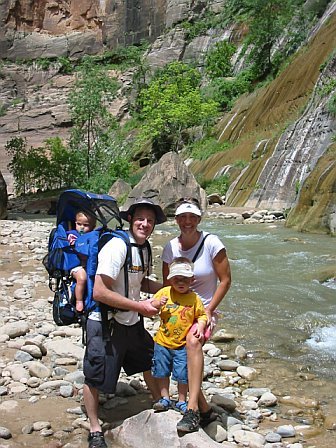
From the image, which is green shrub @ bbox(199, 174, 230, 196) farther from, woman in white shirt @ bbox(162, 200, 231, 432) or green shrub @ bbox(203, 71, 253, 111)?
woman in white shirt @ bbox(162, 200, 231, 432)

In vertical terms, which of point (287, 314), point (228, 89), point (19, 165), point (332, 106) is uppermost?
point (228, 89)

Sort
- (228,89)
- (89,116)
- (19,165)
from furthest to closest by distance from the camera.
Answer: (19,165), (89,116), (228,89)

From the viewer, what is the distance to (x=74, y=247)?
3.40 meters

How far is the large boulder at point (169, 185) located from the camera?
22203 mm

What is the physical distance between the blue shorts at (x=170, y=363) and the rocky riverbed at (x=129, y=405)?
233 millimetres

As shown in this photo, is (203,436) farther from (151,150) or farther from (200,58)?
(200,58)

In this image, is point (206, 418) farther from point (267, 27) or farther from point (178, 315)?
point (267, 27)

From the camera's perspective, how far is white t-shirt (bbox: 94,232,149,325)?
10.0 ft

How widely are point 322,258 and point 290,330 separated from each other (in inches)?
192

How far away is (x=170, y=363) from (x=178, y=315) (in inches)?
13.4

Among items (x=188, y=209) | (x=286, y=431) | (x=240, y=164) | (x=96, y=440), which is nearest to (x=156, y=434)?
(x=96, y=440)

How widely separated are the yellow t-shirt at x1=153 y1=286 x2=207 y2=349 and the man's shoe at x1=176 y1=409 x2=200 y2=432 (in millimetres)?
412

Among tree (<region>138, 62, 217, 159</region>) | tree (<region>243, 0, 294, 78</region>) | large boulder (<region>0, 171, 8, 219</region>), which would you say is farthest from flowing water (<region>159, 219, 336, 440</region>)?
tree (<region>243, 0, 294, 78</region>)

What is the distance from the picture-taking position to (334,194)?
13.4 metres
